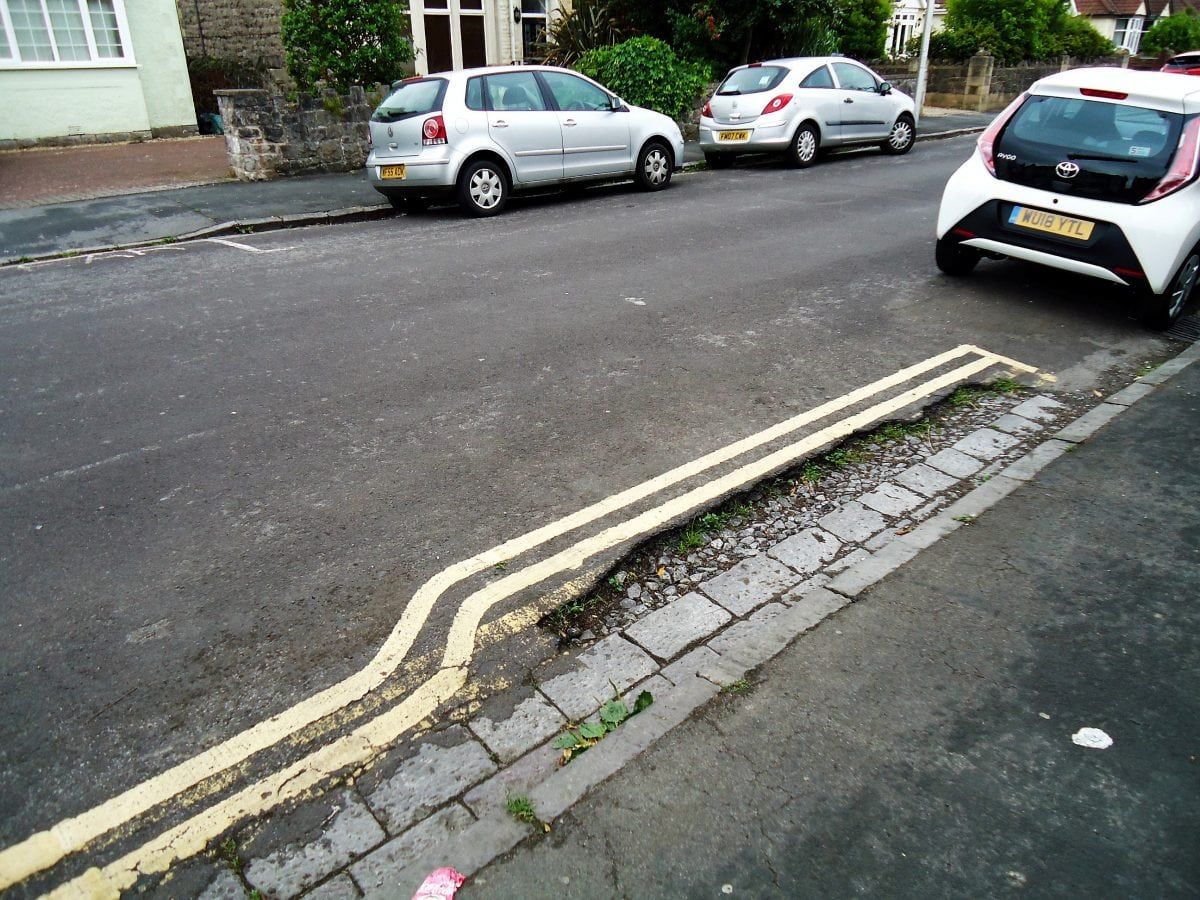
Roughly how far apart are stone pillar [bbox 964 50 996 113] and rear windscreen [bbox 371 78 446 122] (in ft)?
68.9

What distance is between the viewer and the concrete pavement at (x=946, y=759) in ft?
7.77

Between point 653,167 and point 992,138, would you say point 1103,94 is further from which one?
point 653,167

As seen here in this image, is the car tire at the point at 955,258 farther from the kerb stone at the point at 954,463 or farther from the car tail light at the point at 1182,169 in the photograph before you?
the kerb stone at the point at 954,463

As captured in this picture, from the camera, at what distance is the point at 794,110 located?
13.8 meters

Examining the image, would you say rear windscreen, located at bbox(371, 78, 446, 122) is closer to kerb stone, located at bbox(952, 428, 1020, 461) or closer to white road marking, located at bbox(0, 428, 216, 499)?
white road marking, located at bbox(0, 428, 216, 499)

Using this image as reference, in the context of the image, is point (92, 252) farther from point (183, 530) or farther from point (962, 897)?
point (962, 897)

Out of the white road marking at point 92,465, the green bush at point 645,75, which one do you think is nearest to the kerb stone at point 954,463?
the white road marking at point 92,465

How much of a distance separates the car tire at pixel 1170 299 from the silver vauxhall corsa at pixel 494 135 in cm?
734

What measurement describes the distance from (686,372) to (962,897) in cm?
384

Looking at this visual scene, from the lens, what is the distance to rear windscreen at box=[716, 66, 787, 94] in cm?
1408

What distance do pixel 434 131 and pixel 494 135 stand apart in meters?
0.78

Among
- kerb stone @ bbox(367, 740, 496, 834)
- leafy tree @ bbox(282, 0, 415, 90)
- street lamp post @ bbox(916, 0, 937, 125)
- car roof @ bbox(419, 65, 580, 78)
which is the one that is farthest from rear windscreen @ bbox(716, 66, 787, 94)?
kerb stone @ bbox(367, 740, 496, 834)

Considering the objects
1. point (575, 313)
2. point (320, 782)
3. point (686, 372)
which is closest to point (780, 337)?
point (686, 372)

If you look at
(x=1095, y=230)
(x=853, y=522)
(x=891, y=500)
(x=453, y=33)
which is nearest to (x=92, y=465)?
(x=853, y=522)
